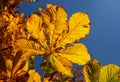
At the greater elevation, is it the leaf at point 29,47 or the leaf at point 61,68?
the leaf at point 29,47

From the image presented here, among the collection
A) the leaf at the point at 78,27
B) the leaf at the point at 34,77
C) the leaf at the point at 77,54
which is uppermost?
the leaf at the point at 78,27

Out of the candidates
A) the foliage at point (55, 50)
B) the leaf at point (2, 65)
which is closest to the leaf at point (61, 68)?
the foliage at point (55, 50)

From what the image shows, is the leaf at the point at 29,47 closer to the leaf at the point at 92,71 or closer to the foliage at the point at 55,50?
the foliage at the point at 55,50

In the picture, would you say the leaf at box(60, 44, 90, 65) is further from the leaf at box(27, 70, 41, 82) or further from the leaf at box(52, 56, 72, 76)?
the leaf at box(27, 70, 41, 82)

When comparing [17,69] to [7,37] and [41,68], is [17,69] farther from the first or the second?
[7,37]

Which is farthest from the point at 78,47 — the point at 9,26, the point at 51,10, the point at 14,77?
the point at 9,26

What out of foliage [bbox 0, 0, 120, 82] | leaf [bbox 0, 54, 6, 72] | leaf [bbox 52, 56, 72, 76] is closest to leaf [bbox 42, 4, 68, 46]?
foliage [bbox 0, 0, 120, 82]
